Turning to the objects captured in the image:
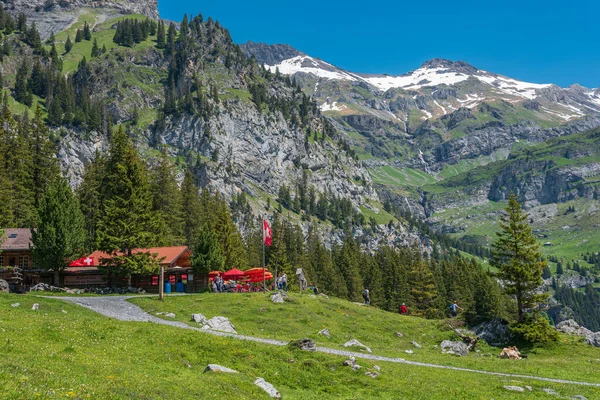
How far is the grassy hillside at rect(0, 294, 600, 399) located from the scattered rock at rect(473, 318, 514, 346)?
A: 8308 millimetres

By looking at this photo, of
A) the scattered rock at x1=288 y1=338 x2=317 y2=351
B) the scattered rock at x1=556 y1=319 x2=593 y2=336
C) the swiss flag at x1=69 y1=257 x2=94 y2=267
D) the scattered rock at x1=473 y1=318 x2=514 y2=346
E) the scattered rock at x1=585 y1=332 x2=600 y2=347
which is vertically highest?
the swiss flag at x1=69 y1=257 x2=94 y2=267

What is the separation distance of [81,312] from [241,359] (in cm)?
1979

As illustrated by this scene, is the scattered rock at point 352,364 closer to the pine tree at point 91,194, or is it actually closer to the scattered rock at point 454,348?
the scattered rock at point 454,348

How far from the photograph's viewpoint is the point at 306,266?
110 meters

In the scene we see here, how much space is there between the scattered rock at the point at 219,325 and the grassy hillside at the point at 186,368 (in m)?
1.33

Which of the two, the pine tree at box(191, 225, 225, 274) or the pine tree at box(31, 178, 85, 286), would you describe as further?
the pine tree at box(191, 225, 225, 274)

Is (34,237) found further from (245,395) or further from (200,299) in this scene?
(245,395)

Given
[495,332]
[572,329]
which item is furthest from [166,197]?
[572,329]

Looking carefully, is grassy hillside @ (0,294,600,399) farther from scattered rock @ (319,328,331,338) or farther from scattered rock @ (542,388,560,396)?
scattered rock @ (319,328,331,338)

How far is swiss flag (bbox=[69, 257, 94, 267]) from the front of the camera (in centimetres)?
5953

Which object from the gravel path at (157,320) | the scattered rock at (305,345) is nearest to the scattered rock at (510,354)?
the gravel path at (157,320)

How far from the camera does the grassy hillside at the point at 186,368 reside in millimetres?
14680

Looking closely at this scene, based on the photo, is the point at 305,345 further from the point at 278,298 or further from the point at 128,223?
the point at 128,223

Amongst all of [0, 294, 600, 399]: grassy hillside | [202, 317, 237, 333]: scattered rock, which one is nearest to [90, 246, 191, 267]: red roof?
[0, 294, 600, 399]: grassy hillside
